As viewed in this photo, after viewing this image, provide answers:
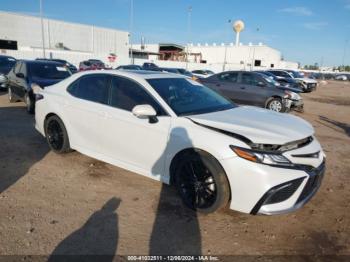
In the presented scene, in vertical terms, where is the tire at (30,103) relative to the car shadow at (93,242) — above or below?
above

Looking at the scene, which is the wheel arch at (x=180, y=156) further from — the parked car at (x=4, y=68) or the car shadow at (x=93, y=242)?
the parked car at (x=4, y=68)

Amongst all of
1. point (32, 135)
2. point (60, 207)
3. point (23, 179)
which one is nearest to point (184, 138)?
point (60, 207)

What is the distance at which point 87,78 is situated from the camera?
16.9 feet

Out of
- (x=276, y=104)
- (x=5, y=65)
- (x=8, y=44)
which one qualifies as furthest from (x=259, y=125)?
(x=8, y=44)

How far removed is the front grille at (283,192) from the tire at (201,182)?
1.53ft

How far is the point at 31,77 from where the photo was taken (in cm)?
931

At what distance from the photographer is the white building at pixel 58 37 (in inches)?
2037

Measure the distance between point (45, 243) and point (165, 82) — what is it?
2577 millimetres

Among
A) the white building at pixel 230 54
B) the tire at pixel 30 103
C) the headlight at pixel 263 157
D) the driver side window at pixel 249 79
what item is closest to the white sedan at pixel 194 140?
the headlight at pixel 263 157

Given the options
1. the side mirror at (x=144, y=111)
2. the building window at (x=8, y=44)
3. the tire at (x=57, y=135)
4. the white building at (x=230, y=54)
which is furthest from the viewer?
the white building at (x=230, y=54)

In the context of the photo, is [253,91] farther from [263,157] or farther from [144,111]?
[263,157]

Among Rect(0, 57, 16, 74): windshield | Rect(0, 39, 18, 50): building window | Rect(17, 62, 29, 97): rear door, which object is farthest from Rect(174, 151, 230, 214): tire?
Rect(0, 39, 18, 50): building window

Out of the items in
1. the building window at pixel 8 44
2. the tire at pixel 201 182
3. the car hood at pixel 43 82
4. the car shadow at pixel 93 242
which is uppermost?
the building window at pixel 8 44

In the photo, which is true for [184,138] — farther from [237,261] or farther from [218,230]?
[237,261]
